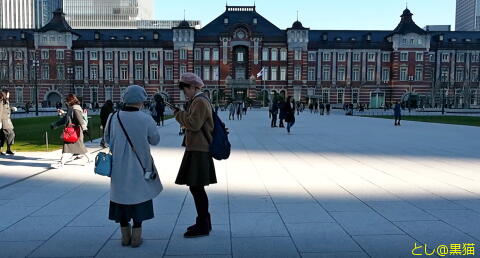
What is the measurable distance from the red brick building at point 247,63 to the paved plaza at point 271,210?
176 feet

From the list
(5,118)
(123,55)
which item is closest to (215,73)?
(123,55)

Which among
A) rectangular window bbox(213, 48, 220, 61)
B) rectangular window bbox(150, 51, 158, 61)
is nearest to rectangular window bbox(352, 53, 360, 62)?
rectangular window bbox(213, 48, 220, 61)

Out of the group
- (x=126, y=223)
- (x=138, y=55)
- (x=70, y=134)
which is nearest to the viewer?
(x=126, y=223)

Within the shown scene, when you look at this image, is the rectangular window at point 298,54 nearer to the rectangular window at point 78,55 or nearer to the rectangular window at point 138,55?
the rectangular window at point 138,55

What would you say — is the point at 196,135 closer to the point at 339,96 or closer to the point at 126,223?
the point at 126,223

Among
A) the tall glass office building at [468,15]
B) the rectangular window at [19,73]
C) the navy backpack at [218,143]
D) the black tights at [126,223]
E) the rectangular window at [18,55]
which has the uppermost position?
the tall glass office building at [468,15]

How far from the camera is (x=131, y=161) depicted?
4059mm

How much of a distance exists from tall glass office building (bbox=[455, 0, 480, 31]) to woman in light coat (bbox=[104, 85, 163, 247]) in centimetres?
13463

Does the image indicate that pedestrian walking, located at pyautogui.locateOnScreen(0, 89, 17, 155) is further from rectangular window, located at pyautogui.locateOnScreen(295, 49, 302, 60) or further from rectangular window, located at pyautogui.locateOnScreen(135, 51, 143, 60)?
rectangular window, located at pyautogui.locateOnScreen(135, 51, 143, 60)

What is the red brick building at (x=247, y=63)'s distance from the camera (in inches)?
2478

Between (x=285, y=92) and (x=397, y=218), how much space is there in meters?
60.1

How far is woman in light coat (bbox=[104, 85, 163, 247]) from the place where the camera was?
4051 millimetres

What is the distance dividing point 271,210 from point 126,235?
2.06 meters

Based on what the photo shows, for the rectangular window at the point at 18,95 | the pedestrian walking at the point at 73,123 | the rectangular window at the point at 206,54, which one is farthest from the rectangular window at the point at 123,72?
the pedestrian walking at the point at 73,123
